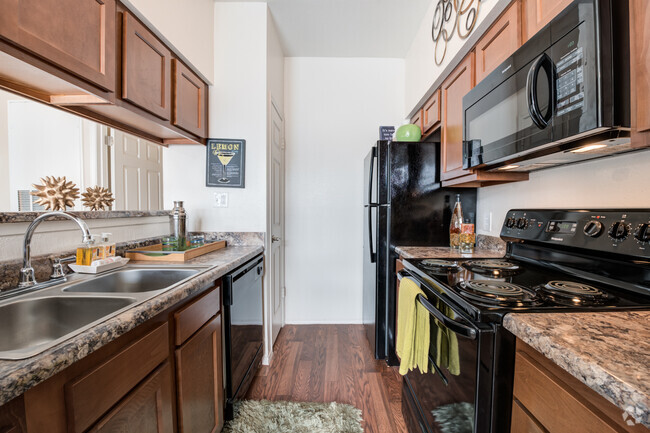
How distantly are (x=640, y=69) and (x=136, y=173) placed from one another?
7.60ft

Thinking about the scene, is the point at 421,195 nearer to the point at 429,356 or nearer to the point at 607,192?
the point at 607,192

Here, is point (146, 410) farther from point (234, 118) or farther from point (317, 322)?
point (317, 322)

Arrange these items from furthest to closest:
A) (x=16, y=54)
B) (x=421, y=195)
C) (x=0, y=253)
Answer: (x=421, y=195)
(x=0, y=253)
(x=16, y=54)

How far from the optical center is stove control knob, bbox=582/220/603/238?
3.31ft

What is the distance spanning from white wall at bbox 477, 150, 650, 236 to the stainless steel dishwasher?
159 centimetres

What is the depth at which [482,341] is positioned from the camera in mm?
743

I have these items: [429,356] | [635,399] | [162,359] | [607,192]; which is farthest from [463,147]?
[162,359]

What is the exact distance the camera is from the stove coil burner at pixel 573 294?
2.55 feet

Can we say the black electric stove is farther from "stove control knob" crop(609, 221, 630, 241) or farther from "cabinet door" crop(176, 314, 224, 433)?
"cabinet door" crop(176, 314, 224, 433)

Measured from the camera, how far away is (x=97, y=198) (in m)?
1.51

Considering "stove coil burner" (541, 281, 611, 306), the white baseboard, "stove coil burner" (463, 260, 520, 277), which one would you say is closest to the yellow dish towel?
"stove coil burner" (463, 260, 520, 277)

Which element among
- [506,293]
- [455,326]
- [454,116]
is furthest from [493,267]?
[454,116]

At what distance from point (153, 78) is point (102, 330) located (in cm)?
135

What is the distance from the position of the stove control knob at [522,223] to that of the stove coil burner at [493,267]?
199mm
